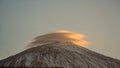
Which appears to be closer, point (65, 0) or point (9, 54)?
point (9, 54)

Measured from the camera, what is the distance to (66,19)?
355 cm

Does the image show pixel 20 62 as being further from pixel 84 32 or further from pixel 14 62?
pixel 84 32

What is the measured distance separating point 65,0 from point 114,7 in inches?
34.3

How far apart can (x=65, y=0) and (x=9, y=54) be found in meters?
1.35

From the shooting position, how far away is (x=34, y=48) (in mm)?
3418

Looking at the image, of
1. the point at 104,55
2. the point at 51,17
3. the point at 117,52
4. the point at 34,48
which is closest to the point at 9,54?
the point at 34,48

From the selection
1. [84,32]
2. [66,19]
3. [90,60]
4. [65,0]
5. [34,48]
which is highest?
[65,0]

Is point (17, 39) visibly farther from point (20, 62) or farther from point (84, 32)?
point (84, 32)

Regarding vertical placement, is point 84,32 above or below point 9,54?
above

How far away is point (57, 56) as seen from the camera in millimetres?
3412

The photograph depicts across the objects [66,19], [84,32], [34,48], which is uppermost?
[66,19]

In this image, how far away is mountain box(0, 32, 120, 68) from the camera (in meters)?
3.31

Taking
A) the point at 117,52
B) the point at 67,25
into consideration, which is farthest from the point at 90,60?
the point at 67,25

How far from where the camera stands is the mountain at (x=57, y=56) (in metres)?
3.31
